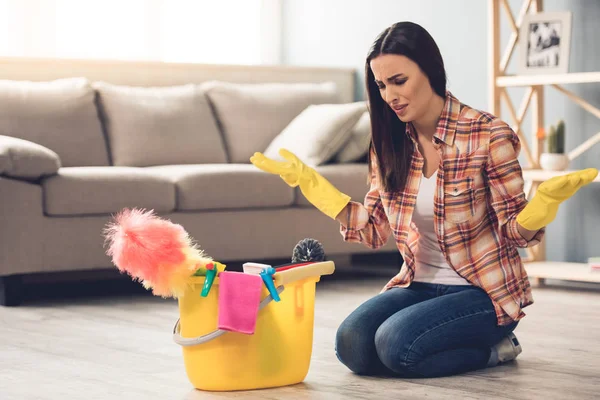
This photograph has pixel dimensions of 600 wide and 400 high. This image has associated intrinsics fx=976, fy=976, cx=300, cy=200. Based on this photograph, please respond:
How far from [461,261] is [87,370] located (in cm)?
86

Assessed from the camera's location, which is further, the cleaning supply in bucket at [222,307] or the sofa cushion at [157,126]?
the sofa cushion at [157,126]

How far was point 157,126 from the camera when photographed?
159 inches

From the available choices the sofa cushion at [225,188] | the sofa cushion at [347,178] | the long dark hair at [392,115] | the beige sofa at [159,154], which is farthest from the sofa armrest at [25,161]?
the long dark hair at [392,115]

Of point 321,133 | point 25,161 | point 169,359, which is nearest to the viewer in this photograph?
point 169,359

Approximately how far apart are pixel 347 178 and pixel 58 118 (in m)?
1.15

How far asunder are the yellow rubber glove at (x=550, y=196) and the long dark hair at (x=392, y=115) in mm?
298

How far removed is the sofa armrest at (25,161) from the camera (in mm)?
3113

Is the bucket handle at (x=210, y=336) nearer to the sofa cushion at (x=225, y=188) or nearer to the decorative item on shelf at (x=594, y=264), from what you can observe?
the sofa cushion at (x=225, y=188)

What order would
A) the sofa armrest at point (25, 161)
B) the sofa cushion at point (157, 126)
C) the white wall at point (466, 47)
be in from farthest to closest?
the sofa cushion at point (157, 126) → the white wall at point (466, 47) → the sofa armrest at point (25, 161)

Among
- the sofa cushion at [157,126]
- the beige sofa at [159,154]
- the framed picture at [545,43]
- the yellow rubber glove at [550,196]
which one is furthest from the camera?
the sofa cushion at [157,126]

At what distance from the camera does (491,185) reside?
6.68ft

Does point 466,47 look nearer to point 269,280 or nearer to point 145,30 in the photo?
point 145,30

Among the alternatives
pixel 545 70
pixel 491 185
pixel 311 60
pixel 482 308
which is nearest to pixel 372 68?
pixel 491 185

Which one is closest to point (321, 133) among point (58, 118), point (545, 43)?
point (545, 43)
